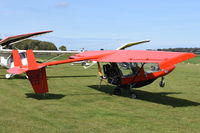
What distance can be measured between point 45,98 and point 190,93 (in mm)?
7589

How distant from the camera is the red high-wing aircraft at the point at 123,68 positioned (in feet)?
34.8

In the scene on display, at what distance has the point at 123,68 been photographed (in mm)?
12539

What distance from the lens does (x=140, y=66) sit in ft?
39.8

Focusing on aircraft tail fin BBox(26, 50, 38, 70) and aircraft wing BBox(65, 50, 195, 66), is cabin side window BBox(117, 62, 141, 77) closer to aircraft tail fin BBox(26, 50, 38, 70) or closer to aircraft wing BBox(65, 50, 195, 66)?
aircraft wing BBox(65, 50, 195, 66)

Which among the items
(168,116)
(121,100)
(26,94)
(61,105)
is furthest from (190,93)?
(26,94)

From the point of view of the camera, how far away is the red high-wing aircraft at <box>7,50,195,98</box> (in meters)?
10.6

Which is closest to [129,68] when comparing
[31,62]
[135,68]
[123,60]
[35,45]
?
[135,68]

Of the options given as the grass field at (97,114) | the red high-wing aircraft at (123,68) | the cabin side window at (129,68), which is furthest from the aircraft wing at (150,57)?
the grass field at (97,114)

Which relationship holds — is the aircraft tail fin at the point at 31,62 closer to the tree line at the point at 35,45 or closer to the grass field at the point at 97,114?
the grass field at the point at 97,114

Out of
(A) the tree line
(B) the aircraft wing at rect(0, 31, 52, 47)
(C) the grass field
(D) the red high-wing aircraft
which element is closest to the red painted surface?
(D) the red high-wing aircraft

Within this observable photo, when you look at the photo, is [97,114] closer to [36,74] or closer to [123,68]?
[36,74]

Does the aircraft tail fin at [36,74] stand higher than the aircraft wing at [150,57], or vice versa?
the aircraft wing at [150,57]

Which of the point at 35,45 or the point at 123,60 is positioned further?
the point at 35,45

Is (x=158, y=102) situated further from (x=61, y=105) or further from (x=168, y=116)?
(x=61, y=105)
